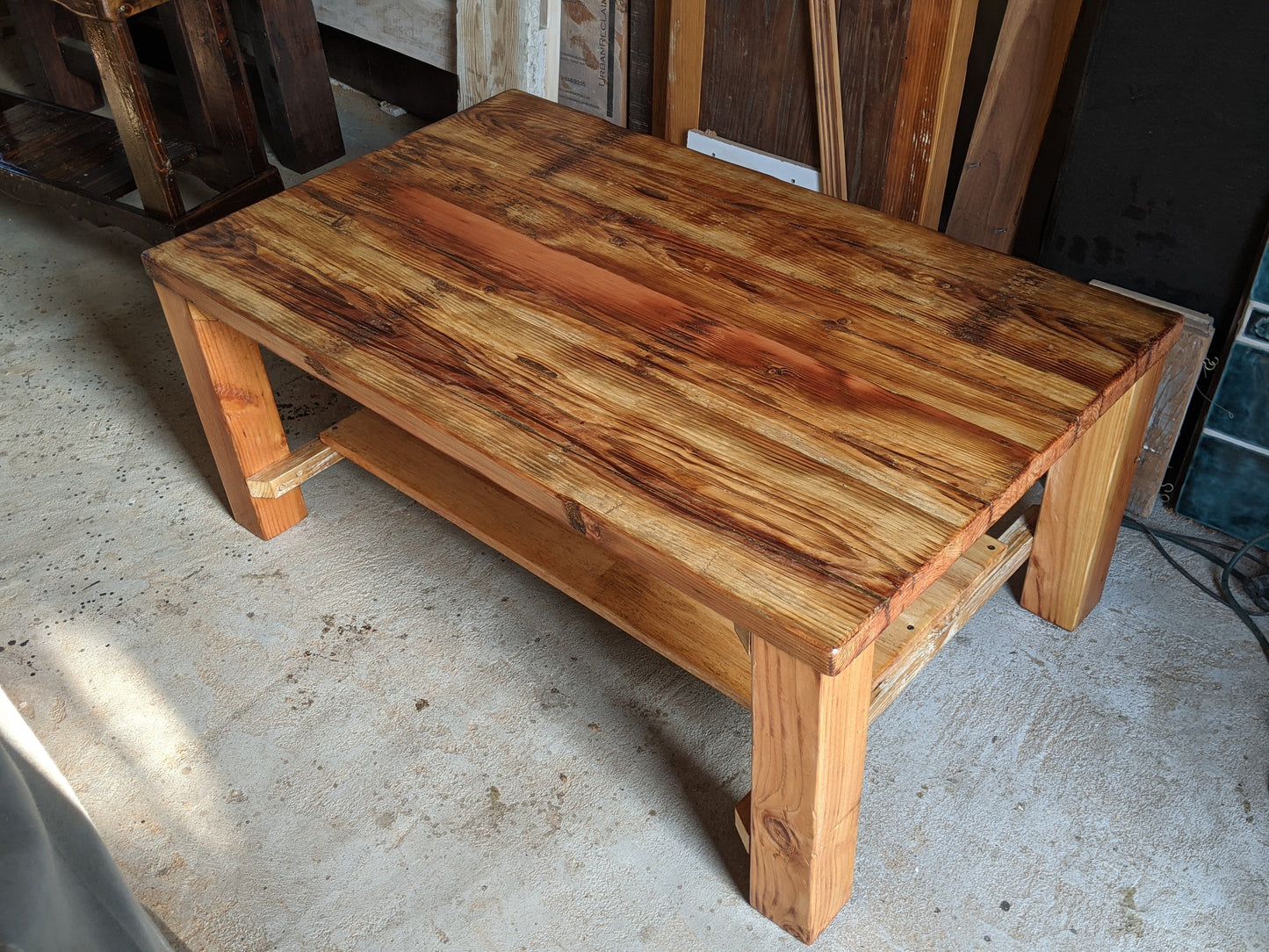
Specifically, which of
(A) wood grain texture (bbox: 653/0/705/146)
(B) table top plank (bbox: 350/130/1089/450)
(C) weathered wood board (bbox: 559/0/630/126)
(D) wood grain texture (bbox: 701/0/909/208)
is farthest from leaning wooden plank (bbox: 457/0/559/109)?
(B) table top plank (bbox: 350/130/1089/450)

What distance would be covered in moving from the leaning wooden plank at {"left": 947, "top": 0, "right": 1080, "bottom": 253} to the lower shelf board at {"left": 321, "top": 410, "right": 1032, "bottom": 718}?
73cm

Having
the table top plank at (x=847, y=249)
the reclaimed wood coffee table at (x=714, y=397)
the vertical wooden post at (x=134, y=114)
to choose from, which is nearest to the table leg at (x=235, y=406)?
the reclaimed wood coffee table at (x=714, y=397)

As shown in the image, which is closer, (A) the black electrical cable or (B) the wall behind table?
(B) the wall behind table

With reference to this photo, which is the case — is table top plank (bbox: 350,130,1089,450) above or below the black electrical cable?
above

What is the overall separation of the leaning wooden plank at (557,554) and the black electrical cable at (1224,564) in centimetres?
96

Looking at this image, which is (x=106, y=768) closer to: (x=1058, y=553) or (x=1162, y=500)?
(x=1058, y=553)

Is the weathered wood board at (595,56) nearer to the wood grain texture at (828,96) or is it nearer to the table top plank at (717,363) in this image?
the wood grain texture at (828,96)

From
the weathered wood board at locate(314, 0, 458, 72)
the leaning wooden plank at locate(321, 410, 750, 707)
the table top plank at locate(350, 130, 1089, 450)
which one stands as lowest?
the leaning wooden plank at locate(321, 410, 750, 707)

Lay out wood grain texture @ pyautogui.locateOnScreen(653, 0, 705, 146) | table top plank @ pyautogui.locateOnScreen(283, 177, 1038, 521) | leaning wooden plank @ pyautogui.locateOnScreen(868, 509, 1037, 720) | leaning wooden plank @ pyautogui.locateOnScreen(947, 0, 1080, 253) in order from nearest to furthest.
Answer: table top plank @ pyautogui.locateOnScreen(283, 177, 1038, 521)
leaning wooden plank @ pyautogui.locateOnScreen(868, 509, 1037, 720)
leaning wooden plank @ pyautogui.locateOnScreen(947, 0, 1080, 253)
wood grain texture @ pyautogui.locateOnScreen(653, 0, 705, 146)

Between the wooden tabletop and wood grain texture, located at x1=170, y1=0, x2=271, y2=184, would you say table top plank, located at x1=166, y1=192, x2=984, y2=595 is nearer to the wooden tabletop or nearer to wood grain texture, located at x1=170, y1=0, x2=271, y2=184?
the wooden tabletop

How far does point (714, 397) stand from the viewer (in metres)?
1.50

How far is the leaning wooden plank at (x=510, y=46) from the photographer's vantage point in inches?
109

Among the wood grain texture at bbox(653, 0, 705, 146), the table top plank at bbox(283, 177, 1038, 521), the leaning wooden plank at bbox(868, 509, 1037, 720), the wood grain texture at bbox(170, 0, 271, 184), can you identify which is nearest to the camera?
the table top plank at bbox(283, 177, 1038, 521)

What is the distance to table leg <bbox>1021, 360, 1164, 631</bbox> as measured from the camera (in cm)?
165
